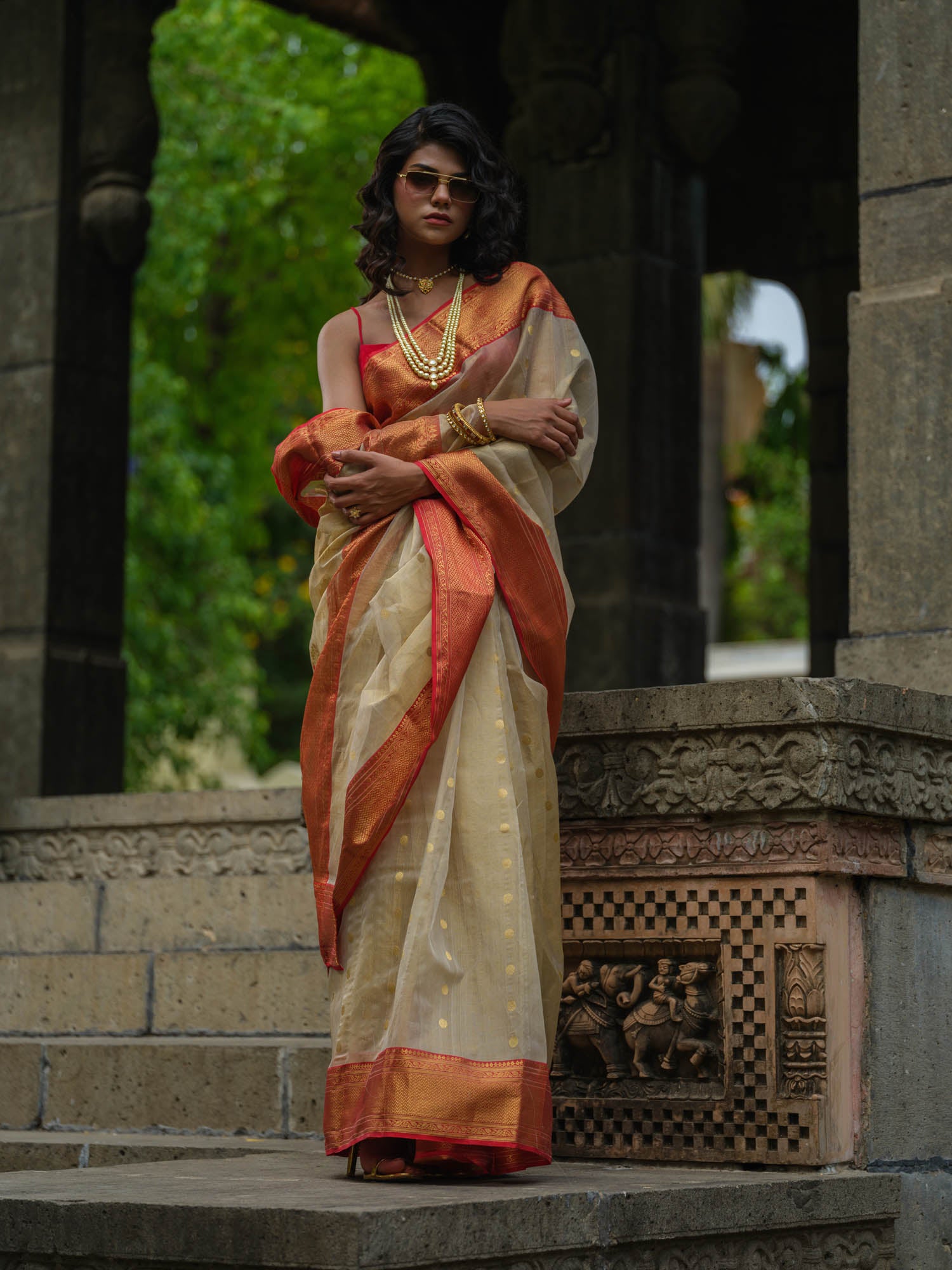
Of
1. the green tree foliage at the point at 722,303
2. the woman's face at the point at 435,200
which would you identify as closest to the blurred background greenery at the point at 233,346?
the green tree foliage at the point at 722,303

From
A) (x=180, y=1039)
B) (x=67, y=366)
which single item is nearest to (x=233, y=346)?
(x=67, y=366)

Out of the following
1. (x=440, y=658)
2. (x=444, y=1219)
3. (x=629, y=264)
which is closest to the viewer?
(x=444, y=1219)

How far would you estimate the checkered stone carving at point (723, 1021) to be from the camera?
460 centimetres

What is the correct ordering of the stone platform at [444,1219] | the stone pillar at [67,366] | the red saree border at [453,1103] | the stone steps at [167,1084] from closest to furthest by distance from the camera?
the stone platform at [444,1219]
the red saree border at [453,1103]
the stone steps at [167,1084]
the stone pillar at [67,366]

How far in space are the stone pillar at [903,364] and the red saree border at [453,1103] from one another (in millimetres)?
1955

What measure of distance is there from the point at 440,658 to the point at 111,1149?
1.95 metres

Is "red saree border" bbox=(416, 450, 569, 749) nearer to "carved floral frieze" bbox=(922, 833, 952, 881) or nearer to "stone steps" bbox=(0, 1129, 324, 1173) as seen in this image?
"carved floral frieze" bbox=(922, 833, 952, 881)

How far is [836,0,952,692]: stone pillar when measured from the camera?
219 inches

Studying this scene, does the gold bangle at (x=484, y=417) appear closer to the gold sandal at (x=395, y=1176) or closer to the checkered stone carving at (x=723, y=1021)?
the checkered stone carving at (x=723, y=1021)

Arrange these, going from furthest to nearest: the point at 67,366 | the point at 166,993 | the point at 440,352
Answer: the point at 67,366, the point at 166,993, the point at 440,352

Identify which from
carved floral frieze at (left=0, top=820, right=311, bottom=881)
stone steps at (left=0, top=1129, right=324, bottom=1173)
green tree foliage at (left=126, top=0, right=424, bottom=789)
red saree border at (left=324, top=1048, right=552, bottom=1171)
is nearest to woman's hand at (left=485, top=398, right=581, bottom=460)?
red saree border at (left=324, top=1048, right=552, bottom=1171)

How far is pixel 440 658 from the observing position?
169 inches

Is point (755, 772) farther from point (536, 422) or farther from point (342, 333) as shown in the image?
point (342, 333)

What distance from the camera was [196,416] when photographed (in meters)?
21.2
